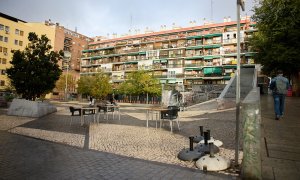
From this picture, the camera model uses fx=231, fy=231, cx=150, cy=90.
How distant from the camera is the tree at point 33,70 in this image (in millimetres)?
14797

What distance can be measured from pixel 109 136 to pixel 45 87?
8779 millimetres

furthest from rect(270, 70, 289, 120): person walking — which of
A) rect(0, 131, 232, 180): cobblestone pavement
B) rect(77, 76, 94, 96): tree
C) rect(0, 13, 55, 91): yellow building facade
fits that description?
rect(0, 13, 55, 91): yellow building facade

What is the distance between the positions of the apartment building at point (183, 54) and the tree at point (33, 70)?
142 feet

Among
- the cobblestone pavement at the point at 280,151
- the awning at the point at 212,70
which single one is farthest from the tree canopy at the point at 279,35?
the awning at the point at 212,70

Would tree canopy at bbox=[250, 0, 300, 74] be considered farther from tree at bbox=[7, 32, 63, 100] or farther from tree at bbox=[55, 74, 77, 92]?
tree at bbox=[55, 74, 77, 92]

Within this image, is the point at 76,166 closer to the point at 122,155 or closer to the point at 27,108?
the point at 122,155

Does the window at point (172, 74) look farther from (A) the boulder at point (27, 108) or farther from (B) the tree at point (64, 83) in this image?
(A) the boulder at point (27, 108)

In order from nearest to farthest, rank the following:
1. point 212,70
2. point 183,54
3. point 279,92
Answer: point 279,92, point 212,70, point 183,54

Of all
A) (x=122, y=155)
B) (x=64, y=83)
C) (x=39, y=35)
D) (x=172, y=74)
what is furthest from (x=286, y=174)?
(x=39, y=35)

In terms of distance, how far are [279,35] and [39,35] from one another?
67682 mm

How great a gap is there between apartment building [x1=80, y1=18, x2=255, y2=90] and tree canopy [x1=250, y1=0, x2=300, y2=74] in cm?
2525

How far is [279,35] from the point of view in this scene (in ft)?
73.1

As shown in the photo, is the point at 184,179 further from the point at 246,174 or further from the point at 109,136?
the point at 109,136

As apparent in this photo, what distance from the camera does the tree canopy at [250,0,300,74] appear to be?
62.4ft
